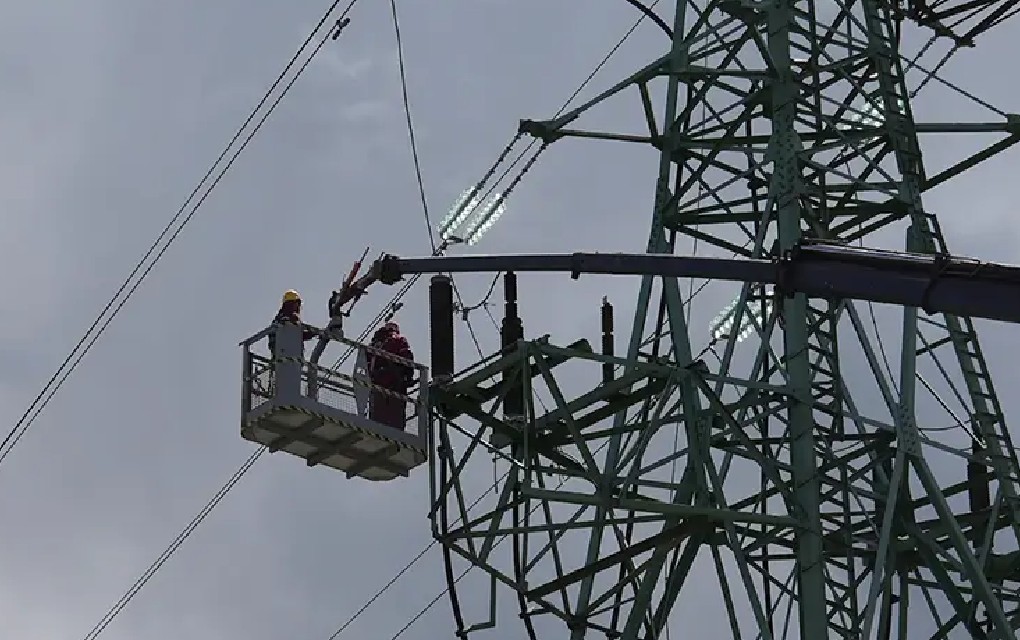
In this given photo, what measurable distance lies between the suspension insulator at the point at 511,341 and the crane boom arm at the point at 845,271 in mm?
2272

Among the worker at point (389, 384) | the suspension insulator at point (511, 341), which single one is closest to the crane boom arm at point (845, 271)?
the suspension insulator at point (511, 341)

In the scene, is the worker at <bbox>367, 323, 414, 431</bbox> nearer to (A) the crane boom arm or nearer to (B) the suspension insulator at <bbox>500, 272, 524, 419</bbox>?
(B) the suspension insulator at <bbox>500, 272, 524, 419</bbox>

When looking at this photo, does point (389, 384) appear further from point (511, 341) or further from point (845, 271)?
point (845, 271)

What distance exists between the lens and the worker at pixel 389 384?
42.6 metres

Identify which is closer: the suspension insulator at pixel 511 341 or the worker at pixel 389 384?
the suspension insulator at pixel 511 341

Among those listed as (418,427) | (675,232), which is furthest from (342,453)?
(675,232)

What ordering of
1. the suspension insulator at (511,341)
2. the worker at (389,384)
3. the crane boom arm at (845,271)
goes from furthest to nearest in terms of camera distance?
1. the worker at (389,384)
2. the suspension insulator at (511,341)
3. the crane boom arm at (845,271)

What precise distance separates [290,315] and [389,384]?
159 centimetres

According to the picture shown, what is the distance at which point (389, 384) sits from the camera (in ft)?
141

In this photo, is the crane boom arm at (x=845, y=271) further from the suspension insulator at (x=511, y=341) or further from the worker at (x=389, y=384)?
the worker at (x=389, y=384)

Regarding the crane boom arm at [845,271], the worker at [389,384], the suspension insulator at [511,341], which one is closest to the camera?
the crane boom arm at [845,271]

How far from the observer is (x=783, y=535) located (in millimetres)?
39094

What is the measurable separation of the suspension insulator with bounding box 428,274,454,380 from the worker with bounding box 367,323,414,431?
1786mm

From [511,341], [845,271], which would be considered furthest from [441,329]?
[845,271]
